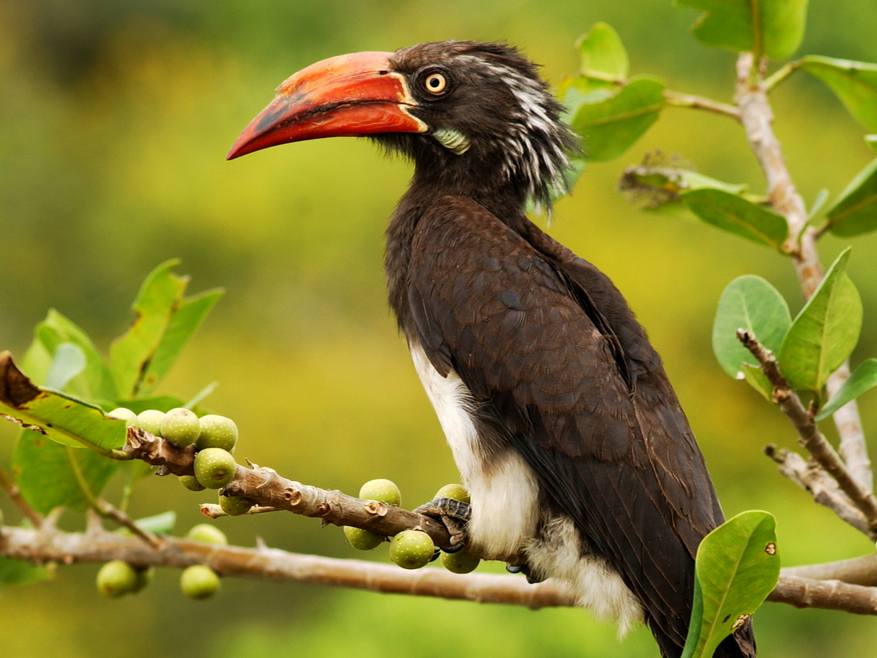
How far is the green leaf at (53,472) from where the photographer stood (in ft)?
7.47

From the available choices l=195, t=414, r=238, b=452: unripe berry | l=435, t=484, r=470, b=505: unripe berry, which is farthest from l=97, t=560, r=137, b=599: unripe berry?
l=195, t=414, r=238, b=452: unripe berry

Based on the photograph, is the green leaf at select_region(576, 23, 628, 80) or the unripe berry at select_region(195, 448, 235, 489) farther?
the green leaf at select_region(576, 23, 628, 80)

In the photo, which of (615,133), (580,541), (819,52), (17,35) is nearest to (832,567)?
(580,541)

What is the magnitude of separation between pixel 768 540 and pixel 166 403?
51.9 inches

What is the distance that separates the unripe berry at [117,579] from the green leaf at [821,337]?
1551 mm

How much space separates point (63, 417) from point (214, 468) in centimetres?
22

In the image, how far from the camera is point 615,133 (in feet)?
9.39

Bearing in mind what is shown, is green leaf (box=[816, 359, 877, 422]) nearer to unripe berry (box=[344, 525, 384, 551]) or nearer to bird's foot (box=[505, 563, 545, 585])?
bird's foot (box=[505, 563, 545, 585])

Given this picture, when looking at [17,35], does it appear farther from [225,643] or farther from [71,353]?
[71,353]

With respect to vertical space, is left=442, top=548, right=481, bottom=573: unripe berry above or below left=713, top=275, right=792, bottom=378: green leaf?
below

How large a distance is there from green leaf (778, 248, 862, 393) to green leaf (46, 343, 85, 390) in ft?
4.66

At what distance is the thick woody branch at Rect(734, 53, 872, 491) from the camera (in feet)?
7.82

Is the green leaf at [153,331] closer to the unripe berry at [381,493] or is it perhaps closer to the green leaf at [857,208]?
the unripe berry at [381,493]

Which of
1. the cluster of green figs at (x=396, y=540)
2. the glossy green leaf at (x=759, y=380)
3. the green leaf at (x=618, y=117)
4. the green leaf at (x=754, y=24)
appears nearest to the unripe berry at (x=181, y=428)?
the cluster of green figs at (x=396, y=540)
